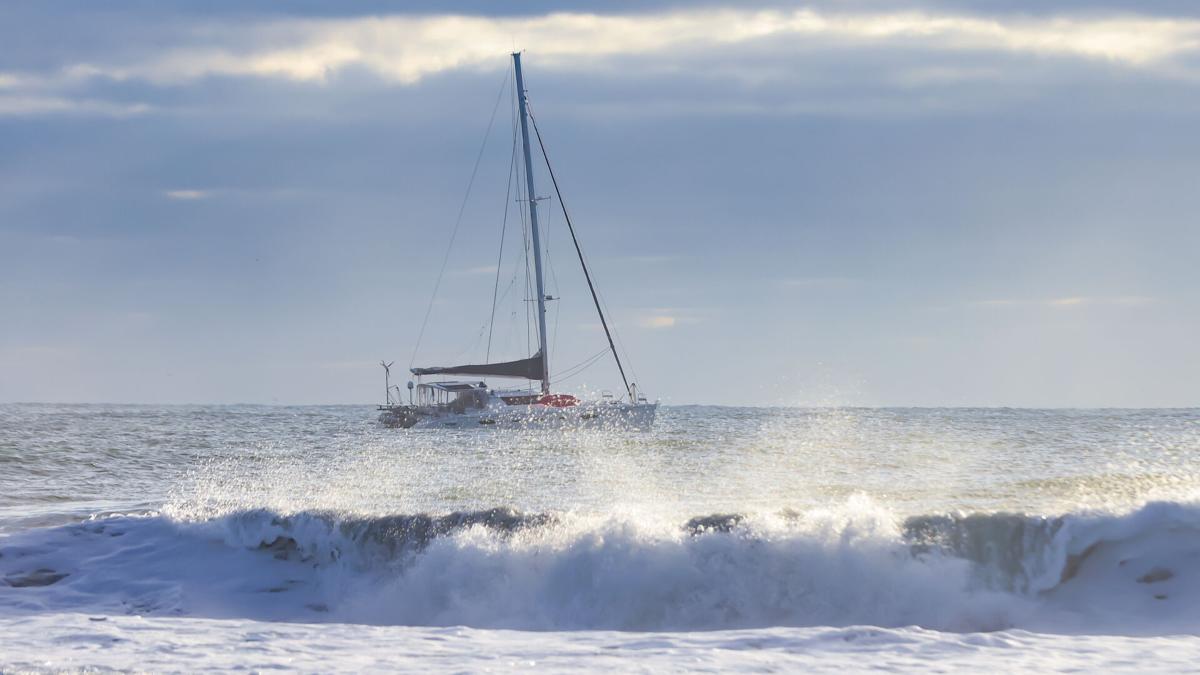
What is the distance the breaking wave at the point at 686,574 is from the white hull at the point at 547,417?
31.6m

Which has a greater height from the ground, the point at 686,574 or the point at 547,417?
the point at 547,417

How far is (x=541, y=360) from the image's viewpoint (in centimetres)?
4997

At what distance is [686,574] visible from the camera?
12.9 m

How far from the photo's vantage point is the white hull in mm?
47562

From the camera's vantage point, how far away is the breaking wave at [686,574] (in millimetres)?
12320

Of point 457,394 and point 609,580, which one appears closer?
point 609,580

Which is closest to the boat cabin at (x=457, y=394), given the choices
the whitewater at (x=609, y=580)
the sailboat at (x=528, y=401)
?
the sailboat at (x=528, y=401)

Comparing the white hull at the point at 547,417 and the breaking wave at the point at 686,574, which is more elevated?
the white hull at the point at 547,417

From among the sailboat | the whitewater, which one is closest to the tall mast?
the sailboat

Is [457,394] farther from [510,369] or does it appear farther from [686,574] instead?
[686,574]

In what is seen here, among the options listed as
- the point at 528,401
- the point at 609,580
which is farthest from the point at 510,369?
the point at 609,580

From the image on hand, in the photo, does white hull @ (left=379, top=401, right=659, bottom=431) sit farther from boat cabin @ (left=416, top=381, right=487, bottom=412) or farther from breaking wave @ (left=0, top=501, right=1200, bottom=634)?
breaking wave @ (left=0, top=501, right=1200, bottom=634)

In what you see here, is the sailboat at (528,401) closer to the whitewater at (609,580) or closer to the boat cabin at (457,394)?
the boat cabin at (457,394)

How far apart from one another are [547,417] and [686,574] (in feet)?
119
